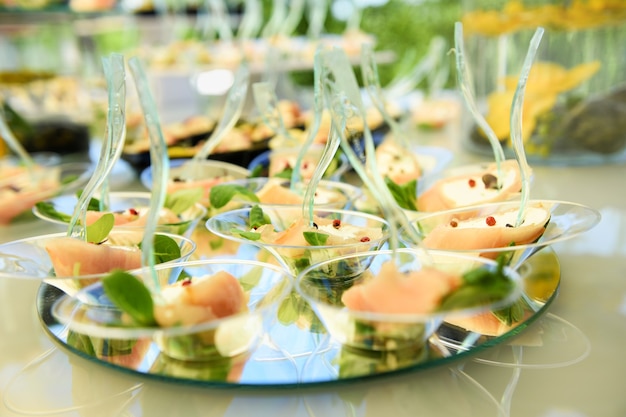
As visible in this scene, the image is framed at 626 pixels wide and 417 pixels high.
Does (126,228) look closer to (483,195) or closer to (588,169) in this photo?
(483,195)

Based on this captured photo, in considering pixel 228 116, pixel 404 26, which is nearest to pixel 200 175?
pixel 228 116

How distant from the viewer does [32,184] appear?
1099 millimetres

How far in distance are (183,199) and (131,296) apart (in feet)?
1.19

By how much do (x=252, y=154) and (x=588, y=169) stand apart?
618 mm

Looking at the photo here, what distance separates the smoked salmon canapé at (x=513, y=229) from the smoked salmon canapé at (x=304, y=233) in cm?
5

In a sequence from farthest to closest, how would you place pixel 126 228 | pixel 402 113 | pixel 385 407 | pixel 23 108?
pixel 402 113
pixel 23 108
pixel 126 228
pixel 385 407

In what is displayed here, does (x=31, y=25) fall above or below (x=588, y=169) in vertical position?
above

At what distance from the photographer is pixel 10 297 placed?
0.75m

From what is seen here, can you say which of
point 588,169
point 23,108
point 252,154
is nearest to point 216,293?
point 252,154

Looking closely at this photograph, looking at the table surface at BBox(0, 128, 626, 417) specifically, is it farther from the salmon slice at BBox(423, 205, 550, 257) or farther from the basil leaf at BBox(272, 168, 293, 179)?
the basil leaf at BBox(272, 168, 293, 179)

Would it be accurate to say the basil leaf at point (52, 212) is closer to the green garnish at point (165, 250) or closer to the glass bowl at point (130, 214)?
the glass bowl at point (130, 214)

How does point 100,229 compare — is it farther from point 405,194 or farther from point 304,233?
point 405,194

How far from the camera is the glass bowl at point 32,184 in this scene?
1.00m

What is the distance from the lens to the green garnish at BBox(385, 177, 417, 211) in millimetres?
819
